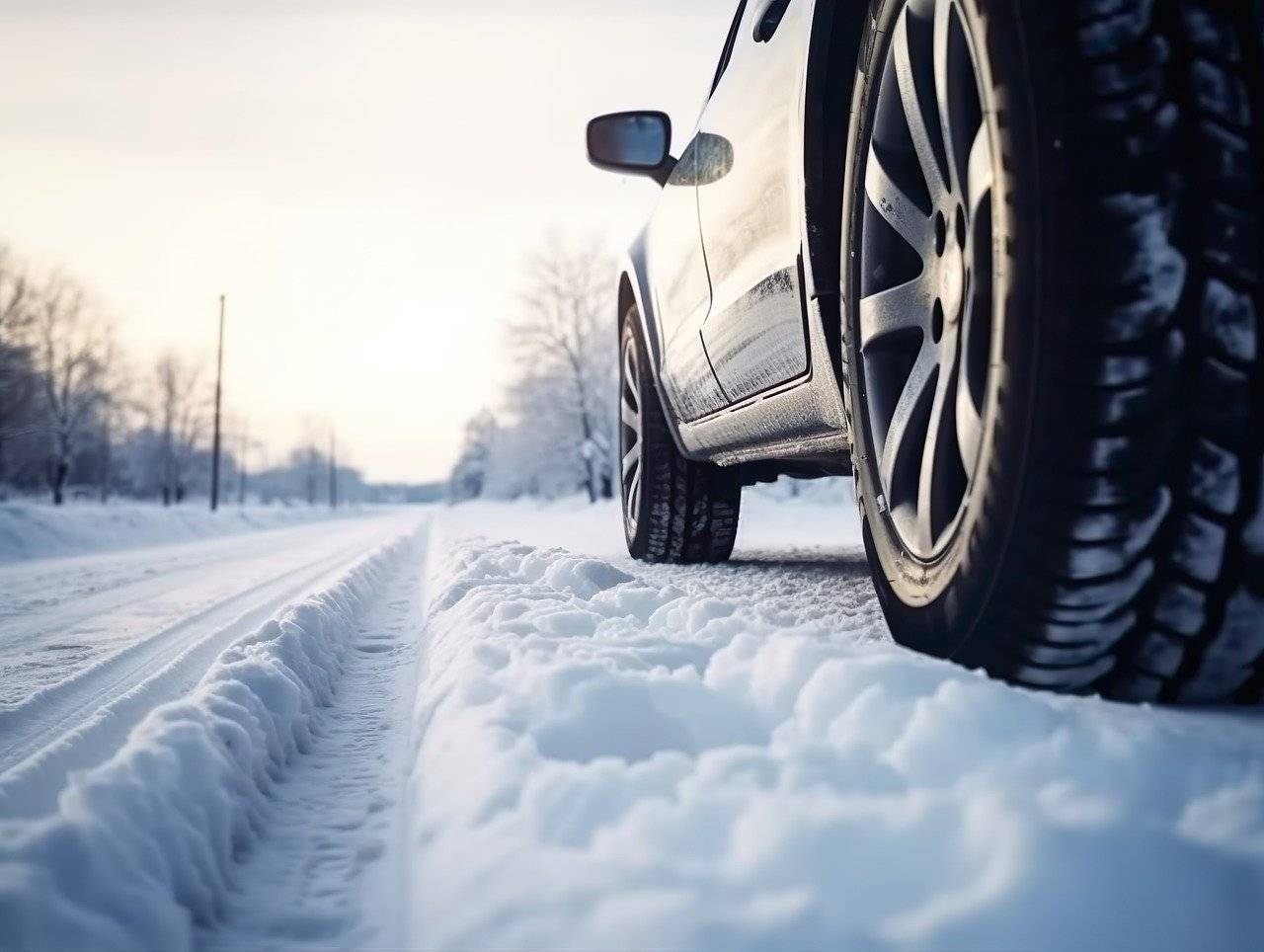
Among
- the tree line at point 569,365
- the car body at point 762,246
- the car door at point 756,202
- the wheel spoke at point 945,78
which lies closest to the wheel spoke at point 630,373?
the car body at point 762,246

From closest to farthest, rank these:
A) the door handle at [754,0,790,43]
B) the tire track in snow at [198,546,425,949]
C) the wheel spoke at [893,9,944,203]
A: the tire track in snow at [198,546,425,949], the wheel spoke at [893,9,944,203], the door handle at [754,0,790,43]

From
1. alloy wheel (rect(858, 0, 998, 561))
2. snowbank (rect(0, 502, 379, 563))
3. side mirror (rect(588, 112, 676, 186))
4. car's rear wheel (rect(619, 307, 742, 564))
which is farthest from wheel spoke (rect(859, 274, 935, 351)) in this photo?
snowbank (rect(0, 502, 379, 563))

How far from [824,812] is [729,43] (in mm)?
2683

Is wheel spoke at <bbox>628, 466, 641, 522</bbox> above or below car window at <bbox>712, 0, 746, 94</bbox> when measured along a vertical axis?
below

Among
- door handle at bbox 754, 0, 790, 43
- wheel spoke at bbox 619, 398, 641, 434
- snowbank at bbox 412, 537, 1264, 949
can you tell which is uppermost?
door handle at bbox 754, 0, 790, 43

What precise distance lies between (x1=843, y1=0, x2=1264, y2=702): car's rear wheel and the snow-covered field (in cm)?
11

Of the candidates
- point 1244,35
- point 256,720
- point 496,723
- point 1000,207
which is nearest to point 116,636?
point 256,720

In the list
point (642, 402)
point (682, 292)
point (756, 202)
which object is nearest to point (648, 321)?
point (642, 402)

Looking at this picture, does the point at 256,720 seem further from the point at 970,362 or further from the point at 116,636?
the point at 116,636

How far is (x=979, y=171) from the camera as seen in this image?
4.06ft

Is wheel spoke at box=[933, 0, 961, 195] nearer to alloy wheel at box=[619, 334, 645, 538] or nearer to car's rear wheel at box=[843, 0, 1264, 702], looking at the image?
car's rear wheel at box=[843, 0, 1264, 702]

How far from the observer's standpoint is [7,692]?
2.27 m

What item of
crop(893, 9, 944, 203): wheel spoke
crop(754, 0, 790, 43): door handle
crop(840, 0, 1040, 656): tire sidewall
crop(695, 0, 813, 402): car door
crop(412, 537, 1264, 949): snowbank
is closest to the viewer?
crop(412, 537, 1264, 949): snowbank

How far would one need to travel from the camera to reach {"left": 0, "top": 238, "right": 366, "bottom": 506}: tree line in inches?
1248
